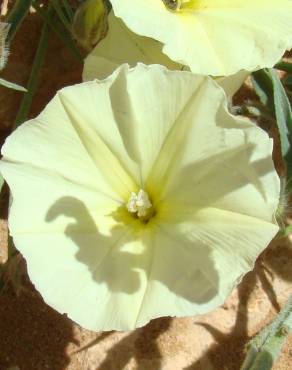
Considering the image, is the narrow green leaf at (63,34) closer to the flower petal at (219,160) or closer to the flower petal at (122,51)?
the flower petal at (122,51)

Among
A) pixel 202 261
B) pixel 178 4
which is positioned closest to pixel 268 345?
pixel 202 261

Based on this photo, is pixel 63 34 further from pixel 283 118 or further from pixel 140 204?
pixel 140 204

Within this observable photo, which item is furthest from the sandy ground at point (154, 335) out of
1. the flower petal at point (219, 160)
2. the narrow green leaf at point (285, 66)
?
the flower petal at point (219, 160)

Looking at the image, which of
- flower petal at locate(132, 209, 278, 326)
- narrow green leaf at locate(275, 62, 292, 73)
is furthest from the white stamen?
narrow green leaf at locate(275, 62, 292, 73)

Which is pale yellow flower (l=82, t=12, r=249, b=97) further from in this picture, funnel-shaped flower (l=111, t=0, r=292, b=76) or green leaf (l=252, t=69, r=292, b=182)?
green leaf (l=252, t=69, r=292, b=182)

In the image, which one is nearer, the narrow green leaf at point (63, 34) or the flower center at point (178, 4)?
the flower center at point (178, 4)

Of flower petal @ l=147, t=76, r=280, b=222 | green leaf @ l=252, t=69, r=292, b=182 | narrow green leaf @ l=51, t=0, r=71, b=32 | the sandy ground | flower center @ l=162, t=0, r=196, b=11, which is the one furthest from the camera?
the sandy ground

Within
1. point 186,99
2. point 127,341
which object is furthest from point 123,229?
point 127,341
